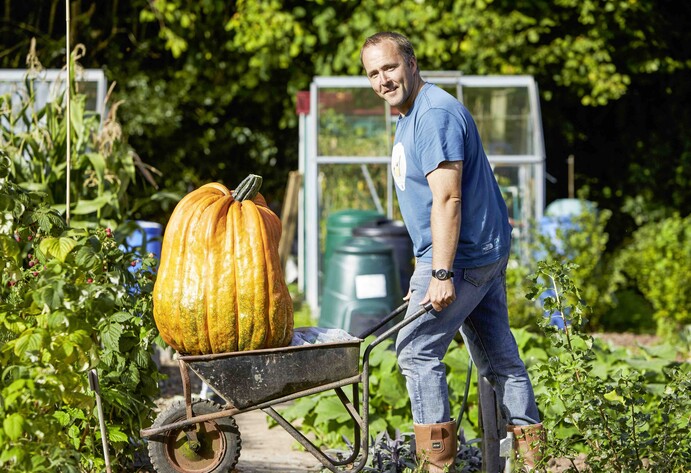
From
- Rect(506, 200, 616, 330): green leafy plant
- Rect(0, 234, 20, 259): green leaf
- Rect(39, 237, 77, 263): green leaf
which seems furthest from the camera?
Rect(506, 200, 616, 330): green leafy plant

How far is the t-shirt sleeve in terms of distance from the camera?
10.8 ft

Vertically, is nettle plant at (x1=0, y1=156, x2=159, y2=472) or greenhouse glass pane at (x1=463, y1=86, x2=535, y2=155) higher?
greenhouse glass pane at (x1=463, y1=86, x2=535, y2=155)

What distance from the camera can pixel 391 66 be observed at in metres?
3.41

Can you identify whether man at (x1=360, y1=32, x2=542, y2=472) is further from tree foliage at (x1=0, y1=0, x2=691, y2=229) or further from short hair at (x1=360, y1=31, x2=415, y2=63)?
tree foliage at (x1=0, y1=0, x2=691, y2=229)

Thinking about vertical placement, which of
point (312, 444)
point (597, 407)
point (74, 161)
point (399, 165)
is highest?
point (399, 165)

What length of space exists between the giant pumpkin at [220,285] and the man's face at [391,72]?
0.64 metres

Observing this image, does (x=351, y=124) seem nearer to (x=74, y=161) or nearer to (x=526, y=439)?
(x=74, y=161)

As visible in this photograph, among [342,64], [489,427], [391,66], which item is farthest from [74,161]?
[342,64]

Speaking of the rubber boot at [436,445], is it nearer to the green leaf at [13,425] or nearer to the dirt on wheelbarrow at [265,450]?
the dirt on wheelbarrow at [265,450]

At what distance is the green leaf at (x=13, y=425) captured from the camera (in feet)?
7.81

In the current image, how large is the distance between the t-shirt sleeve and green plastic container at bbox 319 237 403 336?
319 centimetres

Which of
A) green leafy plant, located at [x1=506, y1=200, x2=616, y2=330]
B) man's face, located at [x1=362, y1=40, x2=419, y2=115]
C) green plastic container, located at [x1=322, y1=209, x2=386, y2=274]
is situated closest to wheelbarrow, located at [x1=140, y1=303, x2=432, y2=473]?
man's face, located at [x1=362, y1=40, x2=419, y2=115]

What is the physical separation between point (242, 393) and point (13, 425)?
2.97 ft

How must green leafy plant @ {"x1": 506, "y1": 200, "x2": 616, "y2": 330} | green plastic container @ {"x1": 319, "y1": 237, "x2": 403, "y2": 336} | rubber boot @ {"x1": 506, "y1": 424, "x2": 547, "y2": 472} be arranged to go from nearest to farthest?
1. rubber boot @ {"x1": 506, "y1": 424, "x2": 547, "y2": 472}
2. green plastic container @ {"x1": 319, "y1": 237, "x2": 403, "y2": 336}
3. green leafy plant @ {"x1": 506, "y1": 200, "x2": 616, "y2": 330}
